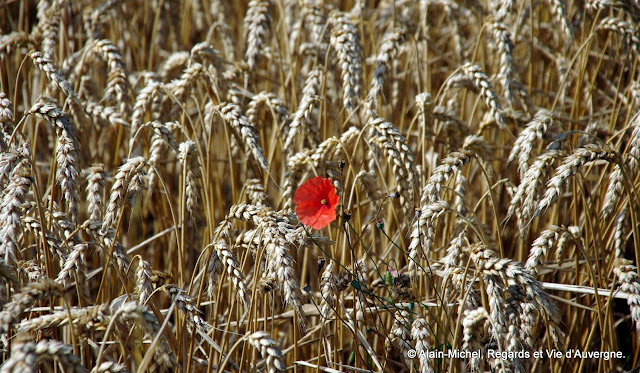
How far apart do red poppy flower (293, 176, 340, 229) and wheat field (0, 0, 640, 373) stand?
58mm

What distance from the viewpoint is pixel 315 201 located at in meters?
1.75

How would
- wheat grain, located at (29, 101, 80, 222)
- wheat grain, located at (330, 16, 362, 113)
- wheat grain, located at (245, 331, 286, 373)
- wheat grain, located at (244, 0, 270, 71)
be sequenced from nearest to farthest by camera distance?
wheat grain, located at (245, 331, 286, 373) < wheat grain, located at (29, 101, 80, 222) < wheat grain, located at (330, 16, 362, 113) < wheat grain, located at (244, 0, 270, 71)

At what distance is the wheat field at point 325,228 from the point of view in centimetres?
149

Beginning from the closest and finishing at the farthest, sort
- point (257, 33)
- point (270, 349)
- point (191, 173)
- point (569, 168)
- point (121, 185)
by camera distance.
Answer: point (270, 349) < point (569, 168) < point (121, 185) < point (191, 173) < point (257, 33)

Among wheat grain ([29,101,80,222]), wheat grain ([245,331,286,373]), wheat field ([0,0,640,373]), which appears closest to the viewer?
wheat grain ([245,331,286,373])

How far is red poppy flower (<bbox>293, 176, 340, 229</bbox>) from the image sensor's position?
1.66 m

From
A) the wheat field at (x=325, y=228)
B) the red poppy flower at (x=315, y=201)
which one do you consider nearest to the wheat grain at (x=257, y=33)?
the wheat field at (x=325, y=228)

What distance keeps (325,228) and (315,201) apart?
56 centimetres

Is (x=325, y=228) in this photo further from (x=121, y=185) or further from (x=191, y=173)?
(x=121, y=185)

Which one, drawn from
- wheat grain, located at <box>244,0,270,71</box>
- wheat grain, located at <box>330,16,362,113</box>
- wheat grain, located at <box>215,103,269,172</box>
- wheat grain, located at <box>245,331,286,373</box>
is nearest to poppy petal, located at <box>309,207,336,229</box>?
wheat grain, located at <box>215,103,269,172</box>

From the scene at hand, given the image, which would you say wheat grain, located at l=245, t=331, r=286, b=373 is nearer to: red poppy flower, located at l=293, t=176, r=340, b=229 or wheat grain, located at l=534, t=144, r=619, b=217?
red poppy flower, located at l=293, t=176, r=340, b=229

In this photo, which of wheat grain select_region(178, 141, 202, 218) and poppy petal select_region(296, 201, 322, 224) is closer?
poppy petal select_region(296, 201, 322, 224)

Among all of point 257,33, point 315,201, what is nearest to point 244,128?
point 315,201

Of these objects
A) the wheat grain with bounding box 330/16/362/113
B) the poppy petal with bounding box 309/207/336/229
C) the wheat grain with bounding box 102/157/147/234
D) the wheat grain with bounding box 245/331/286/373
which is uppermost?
the wheat grain with bounding box 330/16/362/113
